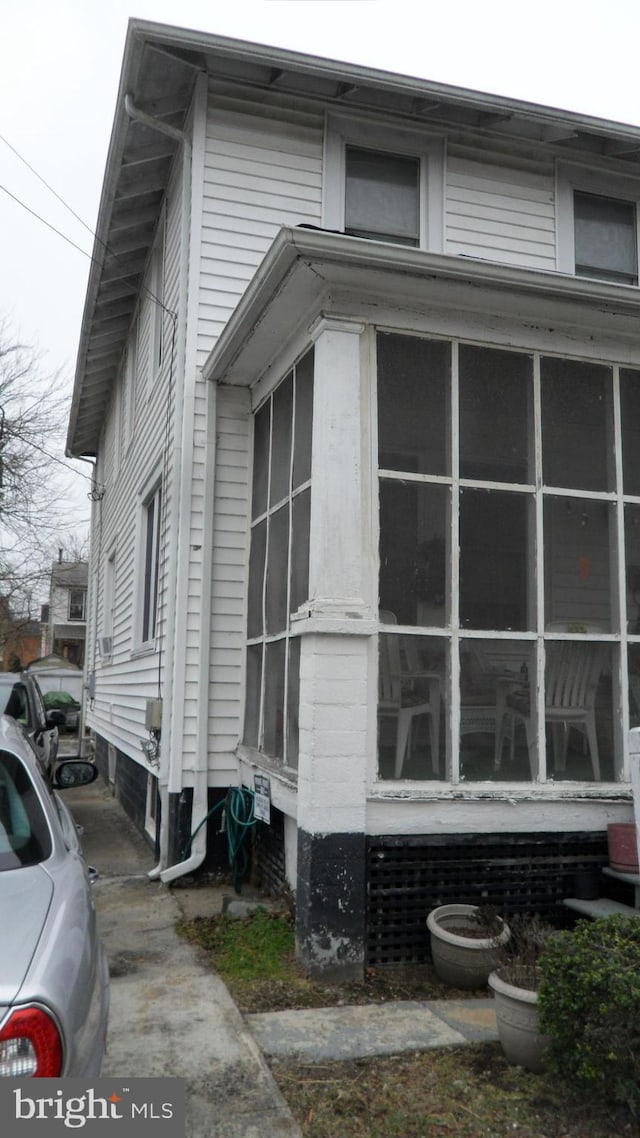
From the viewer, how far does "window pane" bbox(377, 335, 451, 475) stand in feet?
17.4

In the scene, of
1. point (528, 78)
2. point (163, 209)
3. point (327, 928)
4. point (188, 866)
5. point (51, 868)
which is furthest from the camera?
point (528, 78)

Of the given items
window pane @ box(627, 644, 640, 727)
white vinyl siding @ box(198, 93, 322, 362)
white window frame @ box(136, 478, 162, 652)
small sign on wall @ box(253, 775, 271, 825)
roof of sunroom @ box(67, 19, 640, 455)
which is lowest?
small sign on wall @ box(253, 775, 271, 825)

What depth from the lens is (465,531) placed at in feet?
17.5

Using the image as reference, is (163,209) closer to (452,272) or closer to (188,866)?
(452,272)

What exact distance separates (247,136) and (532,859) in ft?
20.3

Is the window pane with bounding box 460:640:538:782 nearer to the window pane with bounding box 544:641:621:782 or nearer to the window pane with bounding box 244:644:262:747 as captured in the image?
the window pane with bounding box 544:641:621:782

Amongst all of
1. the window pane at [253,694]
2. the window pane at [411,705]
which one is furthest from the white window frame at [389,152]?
the window pane at [411,705]

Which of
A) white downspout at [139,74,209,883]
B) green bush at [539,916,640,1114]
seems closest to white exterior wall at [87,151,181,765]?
white downspout at [139,74,209,883]

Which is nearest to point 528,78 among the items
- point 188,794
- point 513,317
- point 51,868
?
point 513,317

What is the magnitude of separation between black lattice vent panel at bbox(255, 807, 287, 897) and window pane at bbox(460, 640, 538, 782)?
1.57m

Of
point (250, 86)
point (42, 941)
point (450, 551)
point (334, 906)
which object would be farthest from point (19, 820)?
point (250, 86)

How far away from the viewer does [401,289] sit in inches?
203

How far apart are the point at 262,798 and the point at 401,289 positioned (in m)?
3.35

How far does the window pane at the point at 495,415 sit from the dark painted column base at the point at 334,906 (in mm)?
2272
